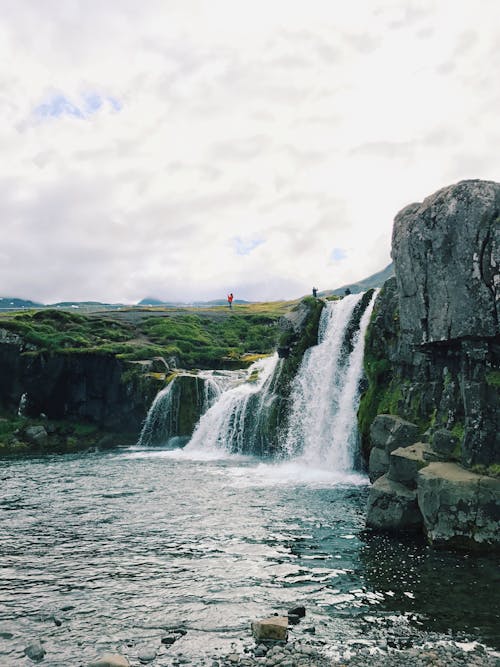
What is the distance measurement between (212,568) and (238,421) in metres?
34.5

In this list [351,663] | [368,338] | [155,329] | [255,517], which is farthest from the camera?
[155,329]

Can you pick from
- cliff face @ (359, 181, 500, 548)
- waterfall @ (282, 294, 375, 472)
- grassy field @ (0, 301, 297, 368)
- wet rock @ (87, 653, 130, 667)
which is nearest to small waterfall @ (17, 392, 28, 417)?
grassy field @ (0, 301, 297, 368)

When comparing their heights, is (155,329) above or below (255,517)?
above

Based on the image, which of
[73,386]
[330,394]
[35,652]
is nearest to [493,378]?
[35,652]

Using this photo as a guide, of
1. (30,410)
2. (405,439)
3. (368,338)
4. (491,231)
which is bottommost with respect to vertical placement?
(30,410)

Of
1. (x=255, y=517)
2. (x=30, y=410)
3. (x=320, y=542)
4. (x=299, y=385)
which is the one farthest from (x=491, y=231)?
(x=30, y=410)

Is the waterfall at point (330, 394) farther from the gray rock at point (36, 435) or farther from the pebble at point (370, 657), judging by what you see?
A: the gray rock at point (36, 435)

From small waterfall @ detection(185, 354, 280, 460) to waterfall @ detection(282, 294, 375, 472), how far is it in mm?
4142

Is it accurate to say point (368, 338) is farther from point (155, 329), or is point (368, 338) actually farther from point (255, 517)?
point (155, 329)

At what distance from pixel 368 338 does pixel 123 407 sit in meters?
37.5

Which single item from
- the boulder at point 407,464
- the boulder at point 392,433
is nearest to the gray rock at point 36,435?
the boulder at point 392,433

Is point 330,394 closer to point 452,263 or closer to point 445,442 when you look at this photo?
point 445,442

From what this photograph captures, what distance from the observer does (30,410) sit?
68938 mm

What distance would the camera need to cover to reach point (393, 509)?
2416cm
